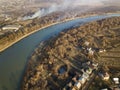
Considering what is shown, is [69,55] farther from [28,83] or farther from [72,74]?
[28,83]

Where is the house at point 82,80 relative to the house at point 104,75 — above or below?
below

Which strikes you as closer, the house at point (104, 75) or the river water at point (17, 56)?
the house at point (104, 75)

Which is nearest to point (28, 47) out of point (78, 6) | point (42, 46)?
point (42, 46)

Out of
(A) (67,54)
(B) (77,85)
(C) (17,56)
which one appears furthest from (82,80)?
(C) (17,56)

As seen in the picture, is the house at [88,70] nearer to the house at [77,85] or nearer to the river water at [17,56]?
the house at [77,85]

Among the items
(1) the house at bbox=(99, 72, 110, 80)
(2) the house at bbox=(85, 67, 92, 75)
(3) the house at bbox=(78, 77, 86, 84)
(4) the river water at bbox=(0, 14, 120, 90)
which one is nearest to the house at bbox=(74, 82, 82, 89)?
(3) the house at bbox=(78, 77, 86, 84)

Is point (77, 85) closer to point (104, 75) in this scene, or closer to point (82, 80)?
point (82, 80)

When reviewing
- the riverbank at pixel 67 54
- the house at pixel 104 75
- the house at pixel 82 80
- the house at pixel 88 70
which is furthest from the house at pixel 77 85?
the house at pixel 104 75

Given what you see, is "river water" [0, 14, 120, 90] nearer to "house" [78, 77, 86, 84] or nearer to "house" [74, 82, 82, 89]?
"house" [74, 82, 82, 89]
